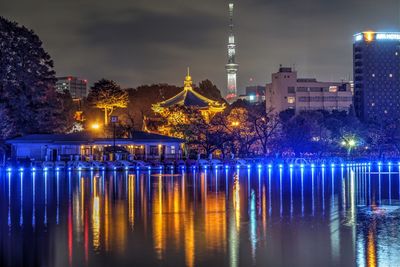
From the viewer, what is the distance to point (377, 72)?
454ft

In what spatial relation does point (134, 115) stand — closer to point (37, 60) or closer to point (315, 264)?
point (37, 60)

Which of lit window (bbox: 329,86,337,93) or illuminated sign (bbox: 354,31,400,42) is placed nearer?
lit window (bbox: 329,86,337,93)

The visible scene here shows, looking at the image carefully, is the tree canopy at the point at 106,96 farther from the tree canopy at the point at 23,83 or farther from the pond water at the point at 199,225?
the pond water at the point at 199,225

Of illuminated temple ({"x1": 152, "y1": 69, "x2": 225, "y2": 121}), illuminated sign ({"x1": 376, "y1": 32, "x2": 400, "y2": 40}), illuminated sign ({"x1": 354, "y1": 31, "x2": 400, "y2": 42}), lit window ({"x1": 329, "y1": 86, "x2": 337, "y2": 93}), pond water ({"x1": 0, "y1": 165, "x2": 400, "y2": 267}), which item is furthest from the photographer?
illuminated sign ({"x1": 376, "y1": 32, "x2": 400, "y2": 40})

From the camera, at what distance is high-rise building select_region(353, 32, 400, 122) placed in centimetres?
13625

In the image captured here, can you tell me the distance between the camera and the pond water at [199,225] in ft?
53.6

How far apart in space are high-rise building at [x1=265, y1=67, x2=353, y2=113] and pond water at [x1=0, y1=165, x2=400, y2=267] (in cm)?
9562

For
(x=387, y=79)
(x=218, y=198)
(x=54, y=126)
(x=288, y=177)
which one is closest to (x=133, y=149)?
(x=54, y=126)

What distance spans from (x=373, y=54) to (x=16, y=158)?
96.5 metres

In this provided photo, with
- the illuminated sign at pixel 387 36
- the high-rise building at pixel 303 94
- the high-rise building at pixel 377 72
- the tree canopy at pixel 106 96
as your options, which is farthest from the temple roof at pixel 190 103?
the illuminated sign at pixel 387 36

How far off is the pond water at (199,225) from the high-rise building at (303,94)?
314 feet

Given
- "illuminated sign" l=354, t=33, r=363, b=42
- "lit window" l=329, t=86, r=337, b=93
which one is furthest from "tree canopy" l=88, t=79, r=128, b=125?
"illuminated sign" l=354, t=33, r=363, b=42

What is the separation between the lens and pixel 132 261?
15.9m

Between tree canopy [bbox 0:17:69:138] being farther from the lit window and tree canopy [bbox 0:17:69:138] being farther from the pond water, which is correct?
the lit window
